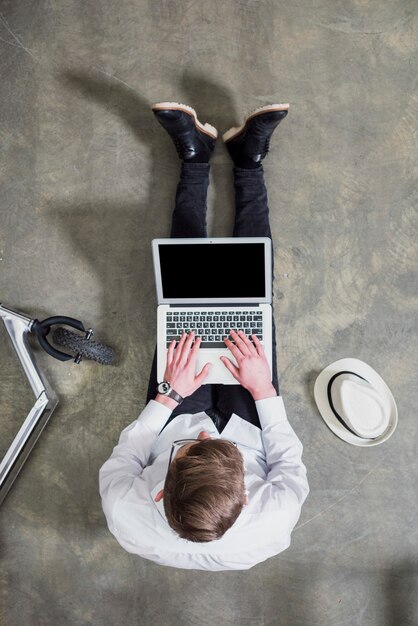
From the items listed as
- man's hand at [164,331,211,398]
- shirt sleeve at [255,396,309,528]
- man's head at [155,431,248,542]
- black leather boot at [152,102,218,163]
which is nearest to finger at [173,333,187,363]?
man's hand at [164,331,211,398]

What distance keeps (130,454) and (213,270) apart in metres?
0.82

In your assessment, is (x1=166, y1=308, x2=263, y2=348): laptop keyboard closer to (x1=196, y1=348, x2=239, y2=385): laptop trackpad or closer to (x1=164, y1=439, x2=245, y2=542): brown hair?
(x1=196, y1=348, x2=239, y2=385): laptop trackpad

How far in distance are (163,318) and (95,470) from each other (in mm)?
946

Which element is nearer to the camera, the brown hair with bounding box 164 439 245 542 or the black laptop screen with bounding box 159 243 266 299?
the brown hair with bounding box 164 439 245 542

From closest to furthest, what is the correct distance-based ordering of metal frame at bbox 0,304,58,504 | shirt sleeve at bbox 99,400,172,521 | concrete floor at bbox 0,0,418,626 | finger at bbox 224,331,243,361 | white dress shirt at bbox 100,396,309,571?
white dress shirt at bbox 100,396,309,571, shirt sleeve at bbox 99,400,172,521, finger at bbox 224,331,243,361, metal frame at bbox 0,304,58,504, concrete floor at bbox 0,0,418,626

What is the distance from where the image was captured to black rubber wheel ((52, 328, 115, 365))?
88.4 inches

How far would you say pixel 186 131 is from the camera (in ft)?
7.45

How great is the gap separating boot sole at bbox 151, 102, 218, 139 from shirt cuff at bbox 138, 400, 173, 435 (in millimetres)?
1339

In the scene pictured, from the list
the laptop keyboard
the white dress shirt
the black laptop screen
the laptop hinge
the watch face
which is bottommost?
the white dress shirt

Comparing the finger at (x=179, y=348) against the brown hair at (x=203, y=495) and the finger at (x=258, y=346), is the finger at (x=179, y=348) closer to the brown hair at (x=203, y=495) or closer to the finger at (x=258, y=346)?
the finger at (x=258, y=346)

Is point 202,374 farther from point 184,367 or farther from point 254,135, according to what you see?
point 254,135

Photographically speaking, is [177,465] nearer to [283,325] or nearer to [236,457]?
[236,457]

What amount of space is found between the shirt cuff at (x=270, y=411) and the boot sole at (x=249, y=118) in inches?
51.2

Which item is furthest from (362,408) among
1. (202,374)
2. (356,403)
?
(202,374)
